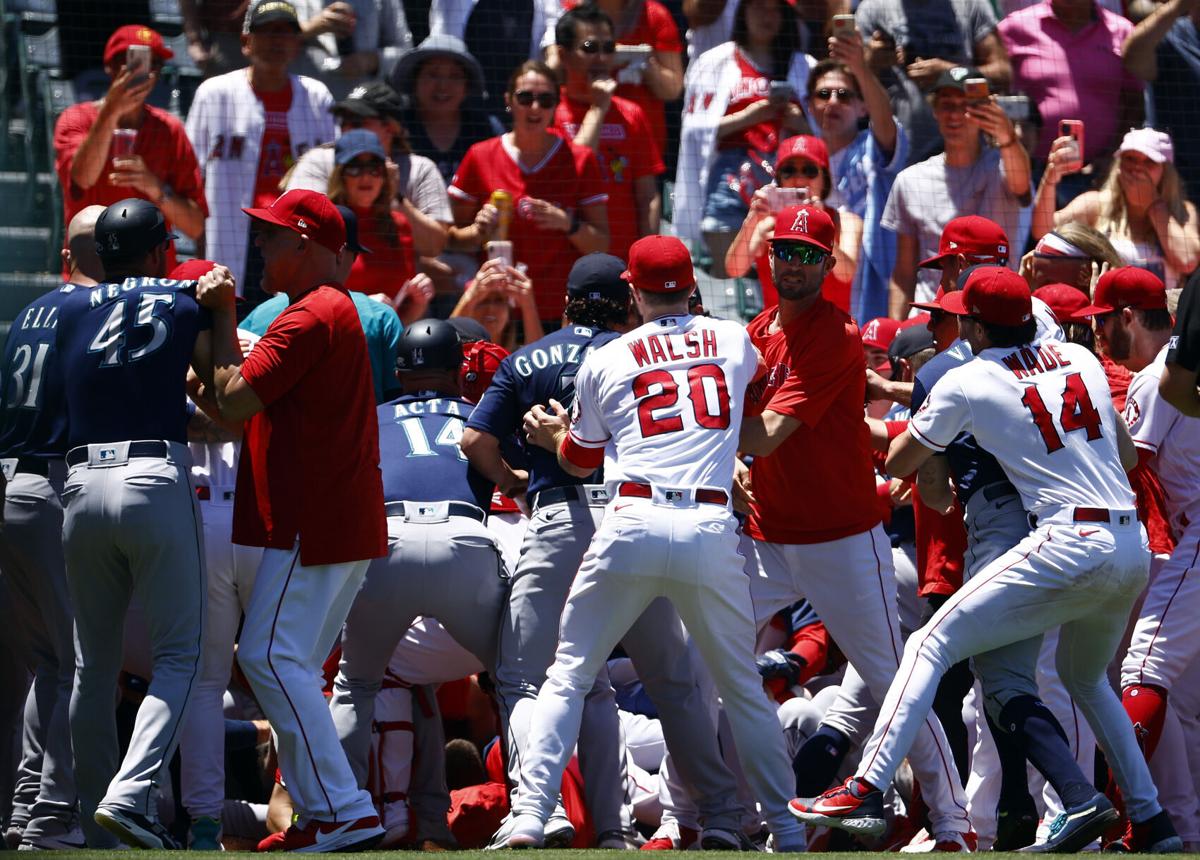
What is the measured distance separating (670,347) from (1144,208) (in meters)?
4.17

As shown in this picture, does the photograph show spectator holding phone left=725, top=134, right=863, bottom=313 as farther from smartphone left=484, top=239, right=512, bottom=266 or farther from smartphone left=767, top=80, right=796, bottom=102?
smartphone left=484, top=239, right=512, bottom=266

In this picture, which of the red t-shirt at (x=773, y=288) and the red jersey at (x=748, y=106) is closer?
the red t-shirt at (x=773, y=288)

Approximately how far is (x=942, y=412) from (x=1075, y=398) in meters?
0.40

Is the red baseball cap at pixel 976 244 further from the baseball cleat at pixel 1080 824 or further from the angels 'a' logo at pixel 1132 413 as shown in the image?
the baseball cleat at pixel 1080 824

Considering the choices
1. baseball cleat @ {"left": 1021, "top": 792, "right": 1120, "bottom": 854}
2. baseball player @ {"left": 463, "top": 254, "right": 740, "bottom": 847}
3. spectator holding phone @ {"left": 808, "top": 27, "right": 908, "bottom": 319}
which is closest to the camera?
baseball cleat @ {"left": 1021, "top": 792, "right": 1120, "bottom": 854}

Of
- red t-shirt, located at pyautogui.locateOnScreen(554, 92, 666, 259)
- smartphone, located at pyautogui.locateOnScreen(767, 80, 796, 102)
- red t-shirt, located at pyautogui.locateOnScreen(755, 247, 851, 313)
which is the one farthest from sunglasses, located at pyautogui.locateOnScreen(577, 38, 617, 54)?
red t-shirt, located at pyautogui.locateOnScreen(755, 247, 851, 313)

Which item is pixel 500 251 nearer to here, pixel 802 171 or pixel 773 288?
pixel 773 288

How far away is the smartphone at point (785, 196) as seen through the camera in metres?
8.16

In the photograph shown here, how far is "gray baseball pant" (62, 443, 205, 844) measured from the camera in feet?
17.1

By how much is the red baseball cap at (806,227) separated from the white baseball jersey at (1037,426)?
2.64ft

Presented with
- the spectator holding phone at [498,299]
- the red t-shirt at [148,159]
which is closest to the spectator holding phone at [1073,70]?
the spectator holding phone at [498,299]

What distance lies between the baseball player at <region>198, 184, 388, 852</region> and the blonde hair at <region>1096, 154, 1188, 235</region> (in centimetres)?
474

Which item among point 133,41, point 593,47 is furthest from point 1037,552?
point 133,41

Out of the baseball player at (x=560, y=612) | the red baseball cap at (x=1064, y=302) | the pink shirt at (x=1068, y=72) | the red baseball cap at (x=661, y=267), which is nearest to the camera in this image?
the red baseball cap at (x=661, y=267)
